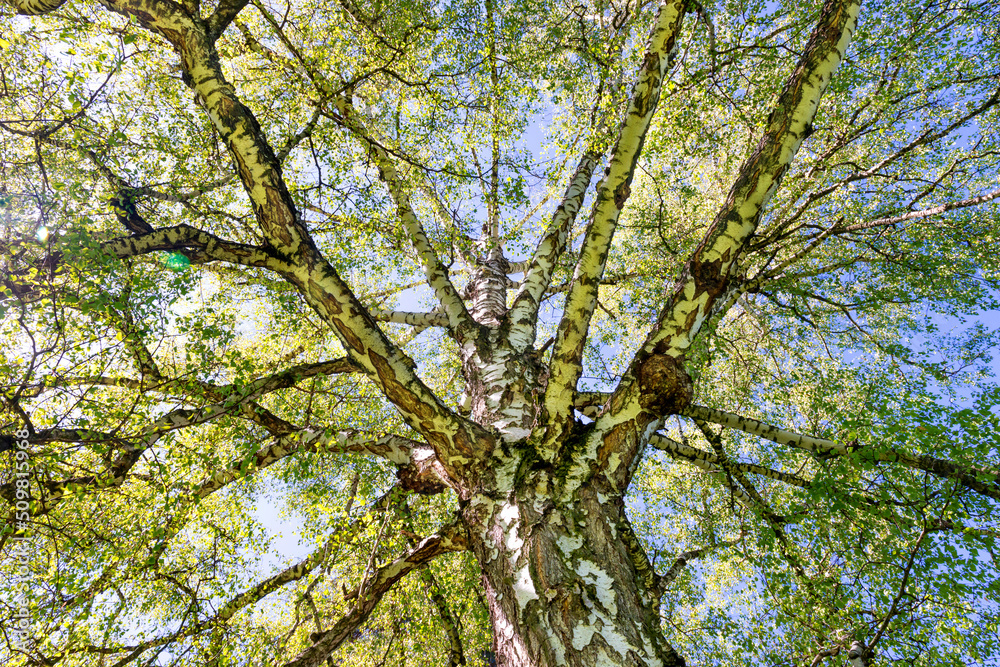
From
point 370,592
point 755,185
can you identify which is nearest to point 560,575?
point 370,592

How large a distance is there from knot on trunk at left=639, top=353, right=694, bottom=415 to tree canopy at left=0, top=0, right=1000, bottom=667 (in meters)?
0.02

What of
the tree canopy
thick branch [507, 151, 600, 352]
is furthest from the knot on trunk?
thick branch [507, 151, 600, 352]

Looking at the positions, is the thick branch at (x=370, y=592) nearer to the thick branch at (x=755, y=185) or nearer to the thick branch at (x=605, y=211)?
the thick branch at (x=605, y=211)

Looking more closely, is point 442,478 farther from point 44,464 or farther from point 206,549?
point 206,549

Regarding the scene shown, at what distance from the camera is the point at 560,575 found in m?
2.37

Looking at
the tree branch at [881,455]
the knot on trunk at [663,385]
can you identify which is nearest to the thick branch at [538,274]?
the knot on trunk at [663,385]

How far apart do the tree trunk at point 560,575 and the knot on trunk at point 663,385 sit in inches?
24.0

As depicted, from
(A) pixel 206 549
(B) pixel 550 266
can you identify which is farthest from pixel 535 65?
(A) pixel 206 549

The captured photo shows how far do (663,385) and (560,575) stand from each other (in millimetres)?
1248

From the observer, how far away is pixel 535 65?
24.1 feet

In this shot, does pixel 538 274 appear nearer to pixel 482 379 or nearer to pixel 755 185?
pixel 482 379

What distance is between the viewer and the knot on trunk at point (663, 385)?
2.83 m

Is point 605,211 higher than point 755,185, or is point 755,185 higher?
point 605,211

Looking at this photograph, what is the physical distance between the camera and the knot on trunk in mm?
2830
